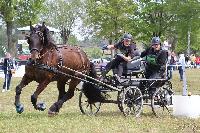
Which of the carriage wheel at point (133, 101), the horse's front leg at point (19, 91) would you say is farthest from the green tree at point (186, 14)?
the horse's front leg at point (19, 91)

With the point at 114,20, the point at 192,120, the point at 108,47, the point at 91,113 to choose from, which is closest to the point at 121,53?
the point at 108,47

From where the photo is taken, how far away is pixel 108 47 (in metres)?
13.3

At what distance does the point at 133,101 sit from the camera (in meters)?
12.5

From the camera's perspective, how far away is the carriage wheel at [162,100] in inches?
502

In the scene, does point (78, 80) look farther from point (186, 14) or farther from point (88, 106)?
point (186, 14)

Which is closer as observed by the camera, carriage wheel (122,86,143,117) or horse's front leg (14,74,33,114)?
horse's front leg (14,74,33,114)

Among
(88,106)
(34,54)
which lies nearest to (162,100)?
(88,106)

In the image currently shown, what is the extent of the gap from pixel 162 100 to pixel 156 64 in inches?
35.2

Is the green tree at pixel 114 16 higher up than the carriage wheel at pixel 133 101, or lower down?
Result: higher up

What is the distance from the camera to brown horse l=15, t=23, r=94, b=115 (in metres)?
11.5

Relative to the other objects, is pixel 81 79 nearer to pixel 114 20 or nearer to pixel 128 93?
pixel 128 93

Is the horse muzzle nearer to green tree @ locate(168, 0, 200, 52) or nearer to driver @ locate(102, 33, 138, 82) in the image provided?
driver @ locate(102, 33, 138, 82)

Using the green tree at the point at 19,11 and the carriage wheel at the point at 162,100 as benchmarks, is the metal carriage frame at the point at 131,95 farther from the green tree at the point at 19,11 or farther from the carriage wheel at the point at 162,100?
the green tree at the point at 19,11

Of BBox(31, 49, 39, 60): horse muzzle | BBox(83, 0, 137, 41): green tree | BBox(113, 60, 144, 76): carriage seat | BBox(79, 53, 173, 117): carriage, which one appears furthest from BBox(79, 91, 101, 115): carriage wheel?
BBox(83, 0, 137, 41): green tree
